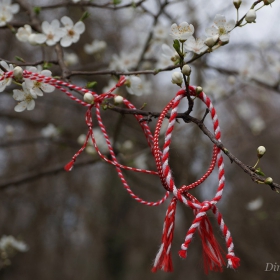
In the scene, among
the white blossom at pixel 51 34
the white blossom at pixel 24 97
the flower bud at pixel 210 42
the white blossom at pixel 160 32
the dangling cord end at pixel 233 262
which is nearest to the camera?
the dangling cord end at pixel 233 262

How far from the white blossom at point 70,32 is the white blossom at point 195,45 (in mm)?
516

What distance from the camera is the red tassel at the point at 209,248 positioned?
85 cm

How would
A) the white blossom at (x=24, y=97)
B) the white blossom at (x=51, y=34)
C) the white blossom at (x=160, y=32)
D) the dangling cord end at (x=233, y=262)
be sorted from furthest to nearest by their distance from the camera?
the white blossom at (x=160, y=32) < the white blossom at (x=51, y=34) < the white blossom at (x=24, y=97) < the dangling cord end at (x=233, y=262)

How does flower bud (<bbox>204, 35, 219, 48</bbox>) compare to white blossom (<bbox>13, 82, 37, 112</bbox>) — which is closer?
flower bud (<bbox>204, 35, 219, 48</bbox>)

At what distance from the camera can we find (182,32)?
91cm

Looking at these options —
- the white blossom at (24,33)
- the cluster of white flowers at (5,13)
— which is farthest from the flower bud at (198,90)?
the cluster of white flowers at (5,13)

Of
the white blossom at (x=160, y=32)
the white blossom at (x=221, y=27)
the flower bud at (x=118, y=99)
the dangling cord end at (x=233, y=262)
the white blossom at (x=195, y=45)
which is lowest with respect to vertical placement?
the dangling cord end at (x=233, y=262)

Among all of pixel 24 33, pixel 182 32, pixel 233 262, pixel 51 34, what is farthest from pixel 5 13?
pixel 233 262

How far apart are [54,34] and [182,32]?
0.57 m

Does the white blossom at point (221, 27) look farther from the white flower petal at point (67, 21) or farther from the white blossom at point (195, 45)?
the white flower petal at point (67, 21)

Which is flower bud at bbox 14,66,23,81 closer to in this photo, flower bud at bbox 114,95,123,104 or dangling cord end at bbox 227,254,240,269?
flower bud at bbox 114,95,123,104

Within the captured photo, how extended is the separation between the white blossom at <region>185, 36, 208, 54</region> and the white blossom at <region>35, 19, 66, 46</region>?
536 mm

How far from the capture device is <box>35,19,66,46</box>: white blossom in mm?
1273

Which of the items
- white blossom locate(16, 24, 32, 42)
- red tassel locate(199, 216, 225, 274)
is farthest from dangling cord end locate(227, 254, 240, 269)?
white blossom locate(16, 24, 32, 42)
